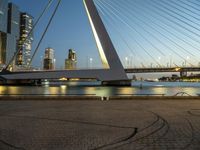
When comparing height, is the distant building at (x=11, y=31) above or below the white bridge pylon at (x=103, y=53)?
above

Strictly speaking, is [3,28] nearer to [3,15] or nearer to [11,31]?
[3,15]

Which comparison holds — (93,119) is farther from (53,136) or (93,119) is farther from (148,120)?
(53,136)

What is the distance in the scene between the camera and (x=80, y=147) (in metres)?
4.68

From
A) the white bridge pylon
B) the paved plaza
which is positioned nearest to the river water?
the white bridge pylon

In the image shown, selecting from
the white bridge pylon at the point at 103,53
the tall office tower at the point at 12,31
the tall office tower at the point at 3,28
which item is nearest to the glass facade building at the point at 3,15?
the tall office tower at the point at 3,28

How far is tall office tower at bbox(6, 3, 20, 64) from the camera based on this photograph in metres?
133

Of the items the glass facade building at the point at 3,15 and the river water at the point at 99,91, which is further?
the glass facade building at the point at 3,15

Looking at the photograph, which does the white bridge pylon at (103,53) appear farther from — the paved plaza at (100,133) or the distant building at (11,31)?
the distant building at (11,31)

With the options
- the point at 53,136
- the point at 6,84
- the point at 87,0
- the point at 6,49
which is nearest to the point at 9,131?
the point at 53,136

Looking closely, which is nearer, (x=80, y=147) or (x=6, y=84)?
(x=80, y=147)

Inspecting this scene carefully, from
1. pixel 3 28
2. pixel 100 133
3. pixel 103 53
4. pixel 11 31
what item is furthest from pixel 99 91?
pixel 11 31

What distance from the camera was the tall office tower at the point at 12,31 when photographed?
133 meters

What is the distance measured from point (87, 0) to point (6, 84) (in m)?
46.3

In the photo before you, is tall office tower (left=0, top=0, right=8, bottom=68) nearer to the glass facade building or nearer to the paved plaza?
the glass facade building
